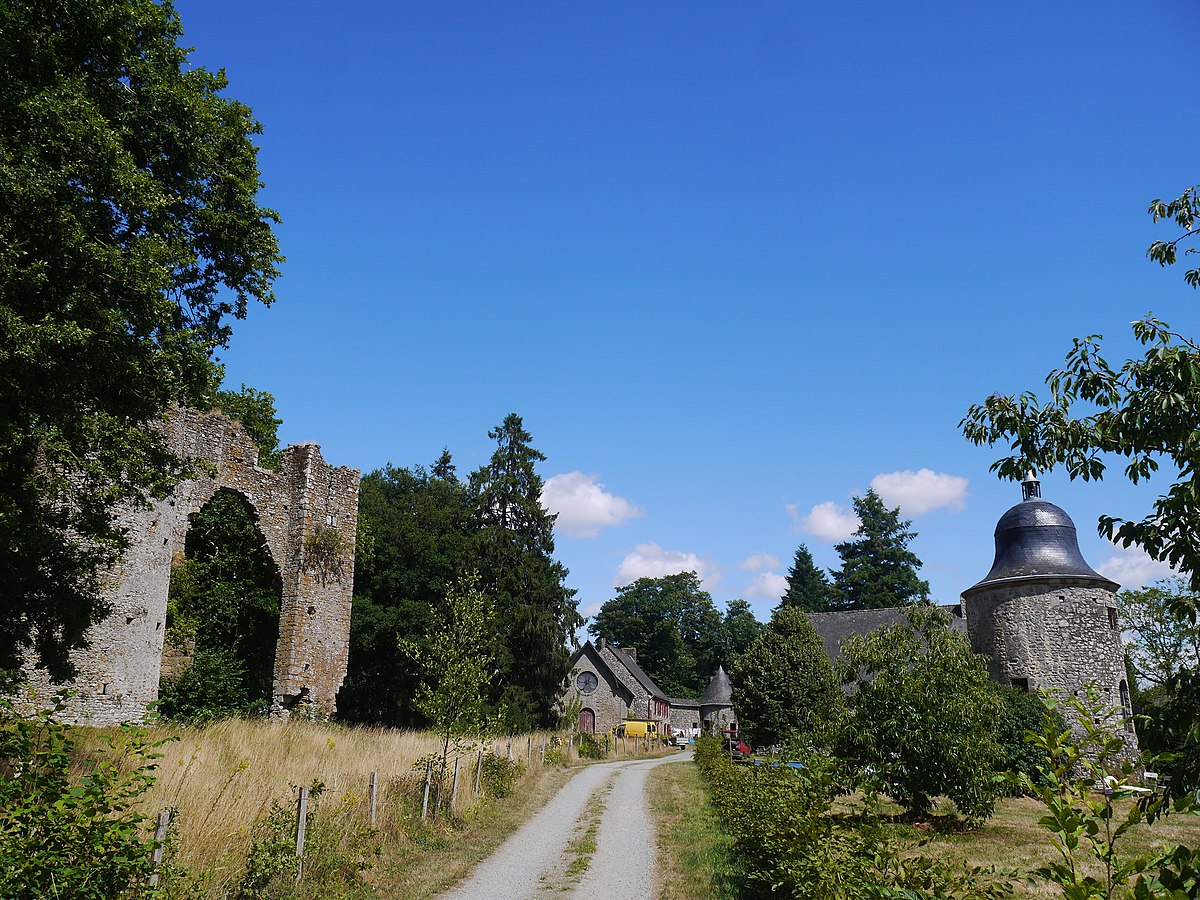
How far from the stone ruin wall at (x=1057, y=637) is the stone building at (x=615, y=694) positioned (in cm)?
2770

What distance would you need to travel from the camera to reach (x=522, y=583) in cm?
3659

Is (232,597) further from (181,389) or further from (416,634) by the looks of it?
(181,389)

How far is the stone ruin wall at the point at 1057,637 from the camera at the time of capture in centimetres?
2825

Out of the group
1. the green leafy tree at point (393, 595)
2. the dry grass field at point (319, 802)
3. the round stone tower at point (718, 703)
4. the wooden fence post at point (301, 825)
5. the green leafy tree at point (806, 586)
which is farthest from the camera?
the green leafy tree at point (806, 586)

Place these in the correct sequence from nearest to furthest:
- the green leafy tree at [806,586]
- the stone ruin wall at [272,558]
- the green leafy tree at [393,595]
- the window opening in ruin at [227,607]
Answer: the stone ruin wall at [272,558] < the window opening in ruin at [227,607] < the green leafy tree at [393,595] < the green leafy tree at [806,586]

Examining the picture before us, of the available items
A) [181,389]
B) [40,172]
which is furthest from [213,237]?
[40,172]

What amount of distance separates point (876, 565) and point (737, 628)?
59.1 ft

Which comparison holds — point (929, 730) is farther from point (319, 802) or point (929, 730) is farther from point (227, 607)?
point (227, 607)

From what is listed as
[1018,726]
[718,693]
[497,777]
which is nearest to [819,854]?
[497,777]

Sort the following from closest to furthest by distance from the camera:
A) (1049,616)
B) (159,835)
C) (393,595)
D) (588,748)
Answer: (159,835) → (1049,616) → (393,595) → (588,748)

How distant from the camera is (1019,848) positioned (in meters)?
13.5

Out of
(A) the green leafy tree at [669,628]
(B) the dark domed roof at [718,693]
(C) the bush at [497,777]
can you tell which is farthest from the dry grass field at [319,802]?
(A) the green leafy tree at [669,628]

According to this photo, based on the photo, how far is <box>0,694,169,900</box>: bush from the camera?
16.9 feet

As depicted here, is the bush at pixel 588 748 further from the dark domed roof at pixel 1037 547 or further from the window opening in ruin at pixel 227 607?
the dark domed roof at pixel 1037 547
